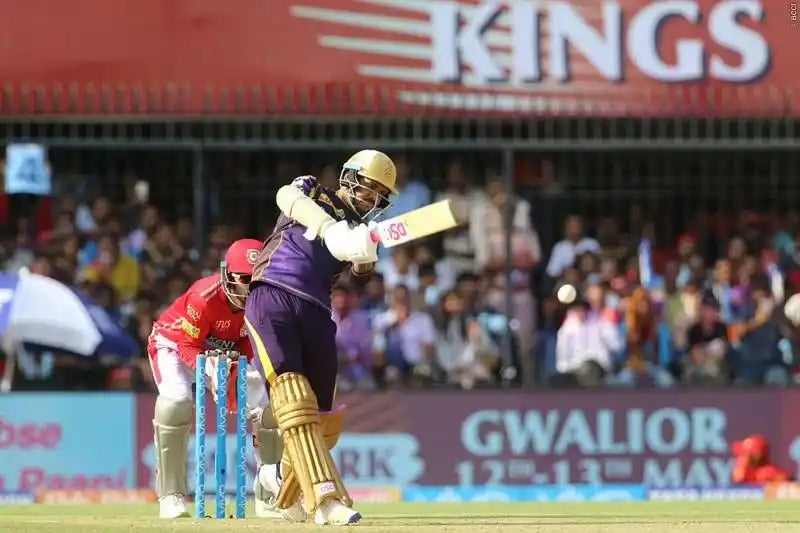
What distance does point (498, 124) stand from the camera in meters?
19.0

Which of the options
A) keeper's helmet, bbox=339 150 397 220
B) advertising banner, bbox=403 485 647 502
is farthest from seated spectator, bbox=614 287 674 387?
keeper's helmet, bbox=339 150 397 220

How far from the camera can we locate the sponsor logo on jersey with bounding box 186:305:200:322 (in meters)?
12.4

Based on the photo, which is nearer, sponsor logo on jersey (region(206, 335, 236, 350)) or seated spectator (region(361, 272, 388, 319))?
sponsor logo on jersey (region(206, 335, 236, 350))

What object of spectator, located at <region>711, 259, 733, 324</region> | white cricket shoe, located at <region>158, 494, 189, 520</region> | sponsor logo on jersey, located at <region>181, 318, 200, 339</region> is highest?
spectator, located at <region>711, 259, 733, 324</region>

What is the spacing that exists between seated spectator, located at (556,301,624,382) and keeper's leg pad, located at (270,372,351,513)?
7.33m

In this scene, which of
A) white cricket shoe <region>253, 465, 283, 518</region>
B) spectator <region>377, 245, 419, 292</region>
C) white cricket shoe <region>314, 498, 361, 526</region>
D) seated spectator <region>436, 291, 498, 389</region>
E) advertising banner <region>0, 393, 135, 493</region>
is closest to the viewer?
white cricket shoe <region>314, 498, 361, 526</region>

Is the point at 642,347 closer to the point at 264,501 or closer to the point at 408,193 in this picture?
the point at 408,193

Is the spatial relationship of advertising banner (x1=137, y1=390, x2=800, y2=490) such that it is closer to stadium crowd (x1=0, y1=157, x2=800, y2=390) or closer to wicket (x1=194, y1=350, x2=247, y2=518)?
stadium crowd (x1=0, y1=157, x2=800, y2=390)

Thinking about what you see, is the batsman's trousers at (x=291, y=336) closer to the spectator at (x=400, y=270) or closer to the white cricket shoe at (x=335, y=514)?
the white cricket shoe at (x=335, y=514)

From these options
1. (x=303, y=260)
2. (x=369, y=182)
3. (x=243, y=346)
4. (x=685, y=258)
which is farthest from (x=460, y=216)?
(x=303, y=260)

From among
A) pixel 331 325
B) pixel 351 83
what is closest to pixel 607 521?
pixel 331 325

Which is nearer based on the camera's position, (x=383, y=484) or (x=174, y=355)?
(x=174, y=355)

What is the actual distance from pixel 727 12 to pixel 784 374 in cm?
343

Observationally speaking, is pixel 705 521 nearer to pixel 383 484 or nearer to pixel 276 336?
pixel 276 336
